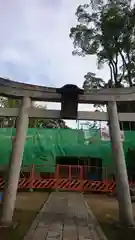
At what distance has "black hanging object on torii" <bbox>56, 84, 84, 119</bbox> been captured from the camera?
6.30 meters

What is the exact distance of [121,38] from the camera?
1819 cm

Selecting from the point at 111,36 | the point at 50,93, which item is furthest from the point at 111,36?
the point at 50,93

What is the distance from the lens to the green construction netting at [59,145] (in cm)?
1451

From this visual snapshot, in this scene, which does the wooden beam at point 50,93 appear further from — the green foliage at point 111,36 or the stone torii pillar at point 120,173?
the green foliage at point 111,36

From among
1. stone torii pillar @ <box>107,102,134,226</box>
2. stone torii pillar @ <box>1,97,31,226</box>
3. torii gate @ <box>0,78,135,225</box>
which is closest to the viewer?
stone torii pillar @ <box>1,97,31,226</box>

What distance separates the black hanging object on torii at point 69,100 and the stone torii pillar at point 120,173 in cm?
93

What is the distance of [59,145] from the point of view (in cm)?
1465

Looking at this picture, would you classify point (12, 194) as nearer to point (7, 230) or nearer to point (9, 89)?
point (7, 230)

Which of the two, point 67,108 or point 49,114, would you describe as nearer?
point 67,108

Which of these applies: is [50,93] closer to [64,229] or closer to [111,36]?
[64,229]

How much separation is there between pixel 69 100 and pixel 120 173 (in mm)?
2172

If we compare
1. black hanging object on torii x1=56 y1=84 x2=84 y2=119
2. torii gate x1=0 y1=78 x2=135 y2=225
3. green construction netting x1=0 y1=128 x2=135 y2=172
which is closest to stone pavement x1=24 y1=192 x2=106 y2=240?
torii gate x1=0 y1=78 x2=135 y2=225

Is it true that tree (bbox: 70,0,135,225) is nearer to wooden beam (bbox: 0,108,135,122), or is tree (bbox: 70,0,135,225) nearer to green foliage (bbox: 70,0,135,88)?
green foliage (bbox: 70,0,135,88)

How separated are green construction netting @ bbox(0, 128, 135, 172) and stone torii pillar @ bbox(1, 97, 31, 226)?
835cm
